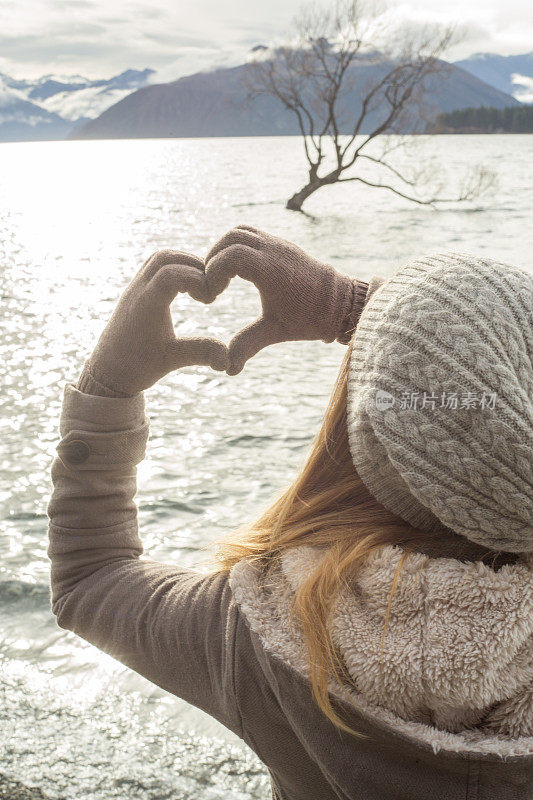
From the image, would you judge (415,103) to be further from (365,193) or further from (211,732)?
(211,732)

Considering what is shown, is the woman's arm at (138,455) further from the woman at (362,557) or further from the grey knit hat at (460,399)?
Result: the grey knit hat at (460,399)

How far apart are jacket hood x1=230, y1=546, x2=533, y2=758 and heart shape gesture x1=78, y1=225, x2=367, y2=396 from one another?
1.47 feet

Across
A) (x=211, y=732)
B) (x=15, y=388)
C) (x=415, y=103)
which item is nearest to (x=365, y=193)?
(x=415, y=103)

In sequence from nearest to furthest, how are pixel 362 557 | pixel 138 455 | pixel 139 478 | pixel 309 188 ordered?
pixel 362 557, pixel 138 455, pixel 139 478, pixel 309 188

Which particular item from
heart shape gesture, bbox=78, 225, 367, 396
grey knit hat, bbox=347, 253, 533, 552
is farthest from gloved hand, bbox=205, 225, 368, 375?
grey knit hat, bbox=347, 253, 533, 552

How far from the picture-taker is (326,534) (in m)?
0.96

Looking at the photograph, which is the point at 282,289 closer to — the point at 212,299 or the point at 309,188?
the point at 212,299

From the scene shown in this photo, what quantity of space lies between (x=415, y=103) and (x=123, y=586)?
75.3 ft

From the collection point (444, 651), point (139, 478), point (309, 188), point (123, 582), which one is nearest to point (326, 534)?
point (444, 651)

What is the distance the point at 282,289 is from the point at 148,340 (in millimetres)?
228

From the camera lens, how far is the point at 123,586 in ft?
3.57

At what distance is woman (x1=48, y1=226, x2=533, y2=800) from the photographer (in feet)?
2.61

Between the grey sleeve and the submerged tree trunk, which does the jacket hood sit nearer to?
the grey sleeve

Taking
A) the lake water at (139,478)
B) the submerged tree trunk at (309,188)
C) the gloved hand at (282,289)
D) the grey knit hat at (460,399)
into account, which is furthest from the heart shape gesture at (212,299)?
the submerged tree trunk at (309,188)
